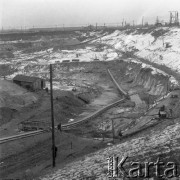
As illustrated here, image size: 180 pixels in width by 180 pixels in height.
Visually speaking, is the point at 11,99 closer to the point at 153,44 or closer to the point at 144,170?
the point at 144,170

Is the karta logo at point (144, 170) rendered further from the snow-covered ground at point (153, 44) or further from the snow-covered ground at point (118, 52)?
the snow-covered ground at point (153, 44)

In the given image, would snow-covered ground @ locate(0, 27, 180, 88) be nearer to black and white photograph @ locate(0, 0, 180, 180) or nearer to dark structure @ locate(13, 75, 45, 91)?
black and white photograph @ locate(0, 0, 180, 180)

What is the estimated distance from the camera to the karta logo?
37.7ft

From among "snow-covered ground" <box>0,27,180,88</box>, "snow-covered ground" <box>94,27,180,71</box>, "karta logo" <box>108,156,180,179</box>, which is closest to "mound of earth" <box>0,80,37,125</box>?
"karta logo" <box>108,156,180,179</box>

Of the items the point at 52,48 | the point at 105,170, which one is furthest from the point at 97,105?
the point at 52,48

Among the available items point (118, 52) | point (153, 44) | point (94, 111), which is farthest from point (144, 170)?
point (118, 52)

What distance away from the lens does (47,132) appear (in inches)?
909

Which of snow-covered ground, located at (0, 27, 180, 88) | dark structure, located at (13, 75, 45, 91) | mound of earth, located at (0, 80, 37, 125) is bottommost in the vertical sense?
mound of earth, located at (0, 80, 37, 125)

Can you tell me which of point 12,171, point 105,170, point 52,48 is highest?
point 52,48

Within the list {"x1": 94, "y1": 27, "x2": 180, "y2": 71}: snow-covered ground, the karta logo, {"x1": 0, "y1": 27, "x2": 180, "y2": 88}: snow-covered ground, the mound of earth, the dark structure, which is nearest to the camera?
the karta logo

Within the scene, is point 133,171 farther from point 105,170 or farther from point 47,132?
point 47,132

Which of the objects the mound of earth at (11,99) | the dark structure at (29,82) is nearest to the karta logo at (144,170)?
the mound of earth at (11,99)

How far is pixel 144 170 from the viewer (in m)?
12.2

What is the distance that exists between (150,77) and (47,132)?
72.9 feet
